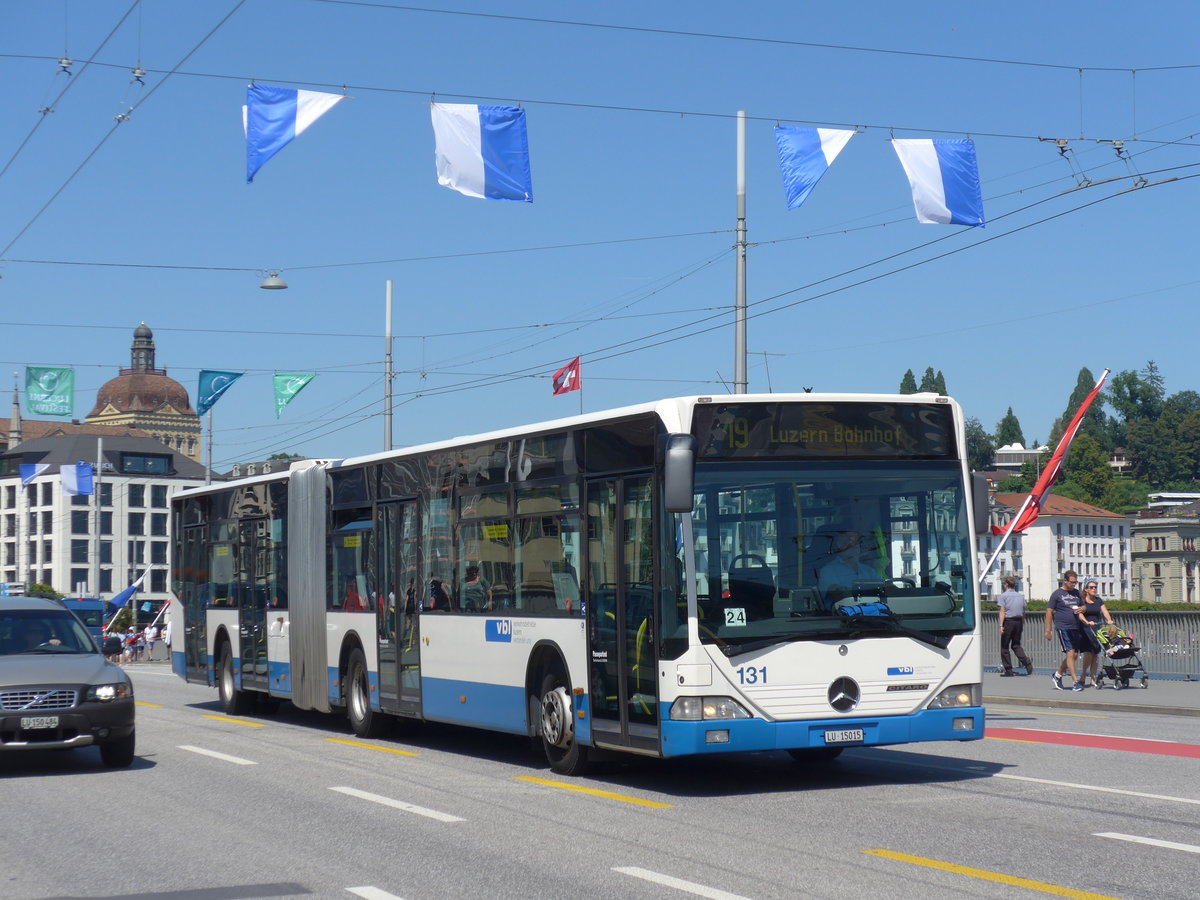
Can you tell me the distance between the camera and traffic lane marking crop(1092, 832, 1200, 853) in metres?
A: 9.09

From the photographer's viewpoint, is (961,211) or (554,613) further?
(961,211)

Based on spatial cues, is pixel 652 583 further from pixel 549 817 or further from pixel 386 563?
pixel 386 563

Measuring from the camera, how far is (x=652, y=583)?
Answer: 12.1 metres

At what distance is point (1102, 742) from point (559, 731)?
18.4 ft

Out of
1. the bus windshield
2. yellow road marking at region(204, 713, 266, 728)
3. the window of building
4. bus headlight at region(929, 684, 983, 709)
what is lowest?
yellow road marking at region(204, 713, 266, 728)

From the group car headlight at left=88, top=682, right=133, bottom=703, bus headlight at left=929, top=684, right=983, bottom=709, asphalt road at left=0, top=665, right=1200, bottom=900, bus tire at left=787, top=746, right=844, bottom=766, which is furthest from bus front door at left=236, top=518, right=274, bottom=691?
bus headlight at left=929, top=684, right=983, bottom=709

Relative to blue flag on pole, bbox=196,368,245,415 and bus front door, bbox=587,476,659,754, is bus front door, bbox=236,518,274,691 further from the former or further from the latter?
blue flag on pole, bbox=196,368,245,415

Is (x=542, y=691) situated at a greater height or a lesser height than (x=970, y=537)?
lesser

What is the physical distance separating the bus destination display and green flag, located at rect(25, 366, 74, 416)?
98.3 ft

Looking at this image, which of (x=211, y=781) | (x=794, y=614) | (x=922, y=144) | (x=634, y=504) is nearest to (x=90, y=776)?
(x=211, y=781)

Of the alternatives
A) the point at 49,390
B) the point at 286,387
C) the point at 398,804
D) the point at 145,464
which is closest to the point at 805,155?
the point at 398,804

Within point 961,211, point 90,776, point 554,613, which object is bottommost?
point 90,776

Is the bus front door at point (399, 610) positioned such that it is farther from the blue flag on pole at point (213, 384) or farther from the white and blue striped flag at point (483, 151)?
the blue flag on pole at point (213, 384)

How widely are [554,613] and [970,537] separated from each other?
11.2 ft
